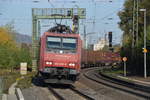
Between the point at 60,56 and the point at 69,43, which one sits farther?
the point at 69,43

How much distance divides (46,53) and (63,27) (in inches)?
87.7

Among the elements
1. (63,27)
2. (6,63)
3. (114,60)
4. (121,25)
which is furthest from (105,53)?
(63,27)

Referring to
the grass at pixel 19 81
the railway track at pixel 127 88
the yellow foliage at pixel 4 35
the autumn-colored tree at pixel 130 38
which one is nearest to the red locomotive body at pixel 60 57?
the grass at pixel 19 81

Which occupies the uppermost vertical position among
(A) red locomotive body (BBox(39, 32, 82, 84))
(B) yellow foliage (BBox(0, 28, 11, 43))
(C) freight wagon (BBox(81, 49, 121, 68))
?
(B) yellow foliage (BBox(0, 28, 11, 43))

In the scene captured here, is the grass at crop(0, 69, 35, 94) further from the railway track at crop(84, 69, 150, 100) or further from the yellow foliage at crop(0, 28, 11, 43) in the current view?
the yellow foliage at crop(0, 28, 11, 43)

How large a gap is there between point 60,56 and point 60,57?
8 centimetres

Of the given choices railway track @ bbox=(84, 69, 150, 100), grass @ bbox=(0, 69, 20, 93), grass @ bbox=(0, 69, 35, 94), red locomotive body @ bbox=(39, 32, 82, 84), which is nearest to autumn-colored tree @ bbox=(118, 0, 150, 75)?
railway track @ bbox=(84, 69, 150, 100)

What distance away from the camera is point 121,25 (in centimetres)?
5856

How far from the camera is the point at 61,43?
68.9 ft

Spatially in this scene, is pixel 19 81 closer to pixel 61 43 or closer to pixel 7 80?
pixel 7 80

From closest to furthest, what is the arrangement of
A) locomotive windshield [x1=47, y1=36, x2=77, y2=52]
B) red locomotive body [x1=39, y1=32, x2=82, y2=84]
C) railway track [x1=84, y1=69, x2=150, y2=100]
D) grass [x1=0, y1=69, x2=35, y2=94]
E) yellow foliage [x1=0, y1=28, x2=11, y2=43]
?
1. railway track [x1=84, y1=69, x2=150, y2=100]
2. red locomotive body [x1=39, y1=32, x2=82, y2=84]
3. locomotive windshield [x1=47, y1=36, x2=77, y2=52]
4. grass [x1=0, y1=69, x2=35, y2=94]
5. yellow foliage [x1=0, y1=28, x2=11, y2=43]

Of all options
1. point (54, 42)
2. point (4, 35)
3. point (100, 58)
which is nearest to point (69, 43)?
point (54, 42)

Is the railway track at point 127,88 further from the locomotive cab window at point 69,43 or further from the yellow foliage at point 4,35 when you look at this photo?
the yellow foliage at point 4,35

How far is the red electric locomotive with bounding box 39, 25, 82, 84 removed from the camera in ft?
66.3
